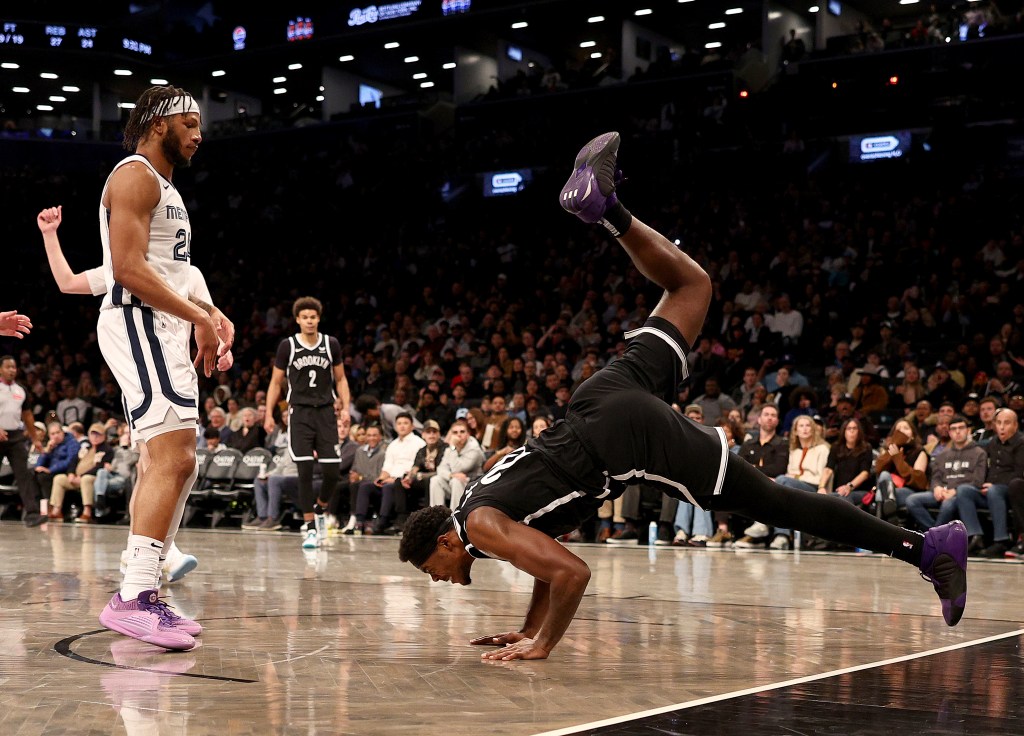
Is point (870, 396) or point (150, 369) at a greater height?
point (150, 369)

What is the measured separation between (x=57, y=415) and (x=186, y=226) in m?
12.4

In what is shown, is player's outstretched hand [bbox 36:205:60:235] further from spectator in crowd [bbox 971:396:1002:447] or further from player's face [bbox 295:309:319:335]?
spectator in crowd [bbox 971:396:1002:447]

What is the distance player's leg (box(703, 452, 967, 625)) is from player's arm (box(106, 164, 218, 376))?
1.86m

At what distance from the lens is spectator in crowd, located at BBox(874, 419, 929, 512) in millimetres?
9070

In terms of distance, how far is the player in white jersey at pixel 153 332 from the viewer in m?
3.84

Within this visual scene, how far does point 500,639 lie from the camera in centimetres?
385

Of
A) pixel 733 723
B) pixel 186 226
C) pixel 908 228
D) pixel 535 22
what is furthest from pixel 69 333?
pixel 733 723

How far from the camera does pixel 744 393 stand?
1195 cm

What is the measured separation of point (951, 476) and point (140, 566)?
6.86m

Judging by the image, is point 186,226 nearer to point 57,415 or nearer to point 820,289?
point 820,289

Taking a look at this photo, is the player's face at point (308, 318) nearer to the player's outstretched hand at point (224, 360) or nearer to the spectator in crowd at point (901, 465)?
the player's outstretched hand at point (224, 360)

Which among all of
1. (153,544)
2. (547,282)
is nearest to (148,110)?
(153,544)

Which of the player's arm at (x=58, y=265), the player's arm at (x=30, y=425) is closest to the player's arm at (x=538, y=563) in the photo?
the player's arm at (x=58, y=265)

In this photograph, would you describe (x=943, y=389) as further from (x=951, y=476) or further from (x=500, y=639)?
(x=500, y=639)
